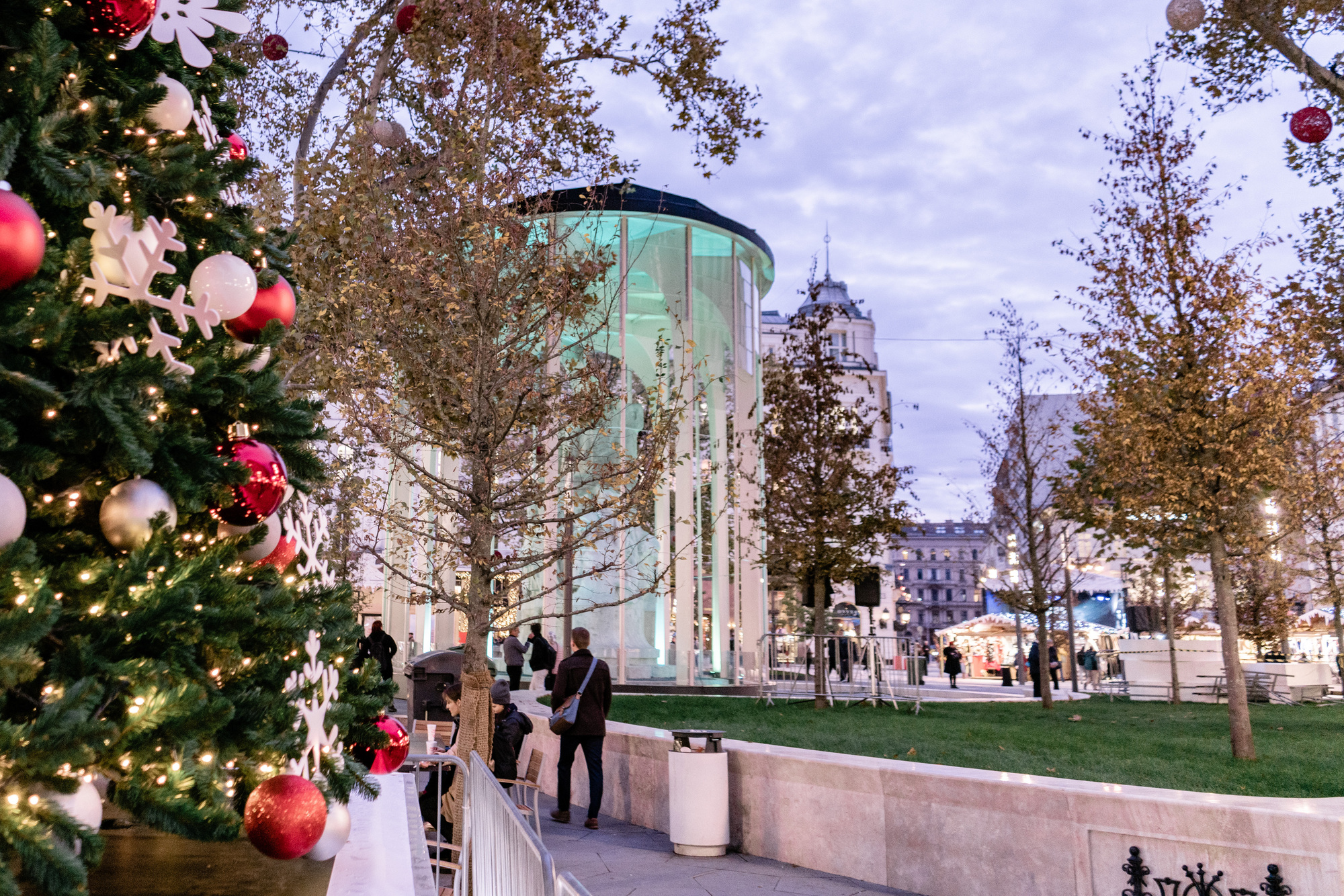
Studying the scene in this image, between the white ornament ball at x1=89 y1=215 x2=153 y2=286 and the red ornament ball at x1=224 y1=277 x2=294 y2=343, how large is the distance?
0.25m

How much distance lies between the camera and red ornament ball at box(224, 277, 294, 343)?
234cm

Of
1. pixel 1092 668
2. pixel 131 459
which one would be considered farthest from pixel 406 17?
pixel 1092 668

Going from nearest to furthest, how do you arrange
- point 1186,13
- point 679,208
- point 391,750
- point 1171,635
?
1. point 391,750
2. point 1186,13
3. point 1171,635
4. point 679,208

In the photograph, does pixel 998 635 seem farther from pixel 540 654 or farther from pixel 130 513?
pixel 130 513

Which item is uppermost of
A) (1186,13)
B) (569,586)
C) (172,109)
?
(1186,13)

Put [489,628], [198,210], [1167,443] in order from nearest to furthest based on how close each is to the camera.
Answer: [198,210] → [489,628] → [1167,443]

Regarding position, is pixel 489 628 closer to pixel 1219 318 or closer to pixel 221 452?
pixel 221 452

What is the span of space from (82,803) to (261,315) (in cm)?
114

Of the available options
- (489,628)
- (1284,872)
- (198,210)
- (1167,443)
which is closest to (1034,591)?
(1167,443)

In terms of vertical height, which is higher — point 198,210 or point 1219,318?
point 1219,318

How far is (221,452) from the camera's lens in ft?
7.10

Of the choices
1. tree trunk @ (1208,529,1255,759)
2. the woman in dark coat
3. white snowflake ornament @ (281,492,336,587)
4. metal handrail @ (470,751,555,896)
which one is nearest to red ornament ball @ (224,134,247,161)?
white snowflake ornament @ (281,492,336,587)

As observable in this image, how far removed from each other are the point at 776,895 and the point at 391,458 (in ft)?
18.0

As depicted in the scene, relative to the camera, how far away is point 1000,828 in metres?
6.56
